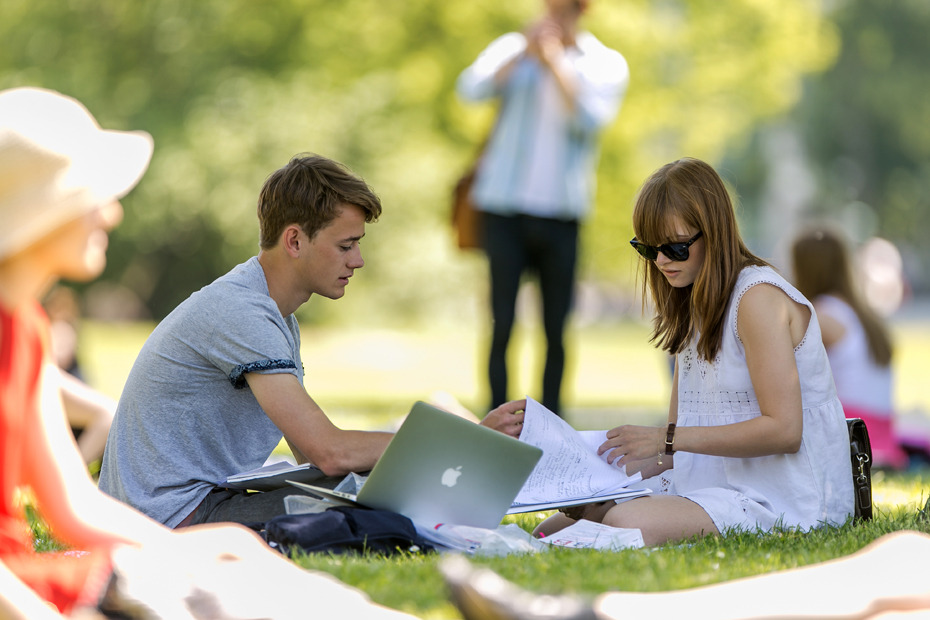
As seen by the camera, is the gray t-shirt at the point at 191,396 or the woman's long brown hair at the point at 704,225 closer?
the gray t-shirt at the point at 191,396

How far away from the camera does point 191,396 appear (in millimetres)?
3688

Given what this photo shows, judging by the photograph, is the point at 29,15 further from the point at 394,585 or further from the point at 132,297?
the point at 394,585

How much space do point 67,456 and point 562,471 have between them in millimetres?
1810

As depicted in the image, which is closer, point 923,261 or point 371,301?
point 371,301

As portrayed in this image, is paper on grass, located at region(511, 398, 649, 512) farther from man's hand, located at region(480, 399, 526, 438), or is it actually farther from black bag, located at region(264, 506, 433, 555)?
black bag, located at region(264, 506, 433, 555)

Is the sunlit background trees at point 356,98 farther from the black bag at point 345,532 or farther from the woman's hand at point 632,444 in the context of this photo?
the black bag at point 345,532

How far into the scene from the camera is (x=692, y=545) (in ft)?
11.5

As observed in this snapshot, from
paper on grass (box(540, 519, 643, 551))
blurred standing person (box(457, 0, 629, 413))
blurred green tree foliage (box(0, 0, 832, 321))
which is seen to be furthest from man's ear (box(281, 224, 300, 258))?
blurred green tree foliage (box(0, 0, 832, 321))

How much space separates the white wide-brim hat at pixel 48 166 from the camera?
7.37 ft

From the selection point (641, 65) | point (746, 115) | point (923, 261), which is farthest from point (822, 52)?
point (923, 261)

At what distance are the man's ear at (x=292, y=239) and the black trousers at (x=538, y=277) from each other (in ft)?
10.1

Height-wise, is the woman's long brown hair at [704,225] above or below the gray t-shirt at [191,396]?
above

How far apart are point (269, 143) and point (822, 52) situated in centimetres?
1211

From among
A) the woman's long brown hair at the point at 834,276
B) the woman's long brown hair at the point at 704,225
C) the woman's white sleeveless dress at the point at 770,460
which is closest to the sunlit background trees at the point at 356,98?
the woman's long brown hair at the point at 834,276
